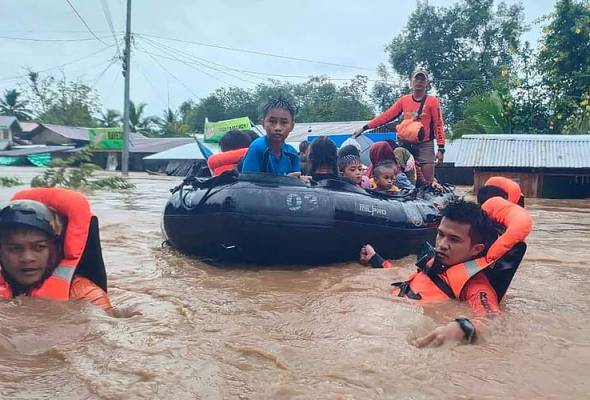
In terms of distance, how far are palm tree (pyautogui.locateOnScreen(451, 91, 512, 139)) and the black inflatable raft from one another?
654 inches

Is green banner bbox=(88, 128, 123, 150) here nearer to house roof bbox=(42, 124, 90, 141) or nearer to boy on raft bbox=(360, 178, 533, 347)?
house roof bbox=(42, 124, 90, 141)

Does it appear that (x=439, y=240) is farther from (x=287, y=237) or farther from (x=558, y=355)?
(x=287, y=237)

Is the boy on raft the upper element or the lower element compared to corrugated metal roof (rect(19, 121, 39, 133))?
lower

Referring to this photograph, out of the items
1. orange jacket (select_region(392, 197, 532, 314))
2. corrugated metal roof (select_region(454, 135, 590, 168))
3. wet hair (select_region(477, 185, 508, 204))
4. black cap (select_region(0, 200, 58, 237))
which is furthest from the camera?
corrugated metal roof (select_region(454, 135, 590, 168))

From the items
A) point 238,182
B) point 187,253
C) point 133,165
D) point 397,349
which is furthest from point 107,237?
point 133,165

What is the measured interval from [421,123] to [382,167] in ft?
3.90

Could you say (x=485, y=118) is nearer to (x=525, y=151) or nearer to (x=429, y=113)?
(x=525, y=151)

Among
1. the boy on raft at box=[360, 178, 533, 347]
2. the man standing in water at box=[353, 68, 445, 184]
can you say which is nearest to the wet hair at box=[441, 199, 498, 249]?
the boy on raft at box=[360, 178, 533, 347]

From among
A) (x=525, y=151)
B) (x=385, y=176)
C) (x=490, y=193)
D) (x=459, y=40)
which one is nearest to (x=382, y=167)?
(x=385, y=176)

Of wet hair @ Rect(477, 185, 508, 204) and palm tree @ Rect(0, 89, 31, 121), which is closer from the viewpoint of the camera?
wet hair @ Rect(477, 185, 508, 204)

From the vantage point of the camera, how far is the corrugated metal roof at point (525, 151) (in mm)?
16016

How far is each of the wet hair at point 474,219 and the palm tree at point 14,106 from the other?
50471 mm

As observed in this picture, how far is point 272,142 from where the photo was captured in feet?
15.5

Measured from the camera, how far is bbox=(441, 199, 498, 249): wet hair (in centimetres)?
323
